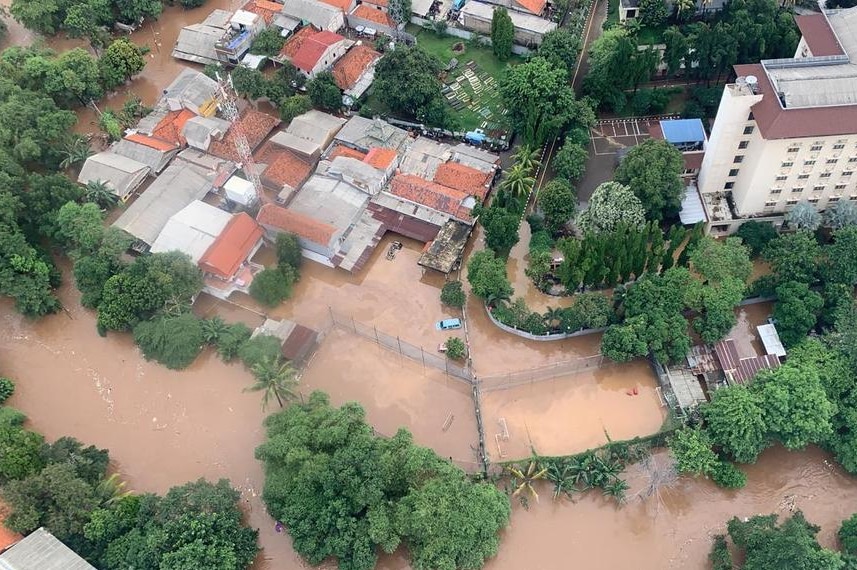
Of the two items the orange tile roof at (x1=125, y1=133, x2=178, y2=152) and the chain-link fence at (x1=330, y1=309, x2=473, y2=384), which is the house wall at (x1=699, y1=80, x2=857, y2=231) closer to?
the chain-link fence at (x1=330, y1=309, x2=473, y2=384)

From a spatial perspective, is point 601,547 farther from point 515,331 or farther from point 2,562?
point 2,562

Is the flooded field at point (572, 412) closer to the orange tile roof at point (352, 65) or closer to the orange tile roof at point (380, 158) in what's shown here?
the orange tile roof at point (380, 158)

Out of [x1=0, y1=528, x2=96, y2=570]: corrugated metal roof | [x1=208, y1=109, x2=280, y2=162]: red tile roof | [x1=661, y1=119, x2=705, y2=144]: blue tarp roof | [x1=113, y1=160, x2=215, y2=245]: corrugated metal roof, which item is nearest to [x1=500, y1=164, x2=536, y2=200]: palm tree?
[x1=661, y1=119, x2=705, y2=144]: blue tarp roof

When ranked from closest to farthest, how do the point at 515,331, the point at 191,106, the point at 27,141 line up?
the point at 515,331 < the point at 27,141 < the point at 191,106

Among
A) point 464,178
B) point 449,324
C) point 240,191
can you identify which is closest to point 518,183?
point 464,178

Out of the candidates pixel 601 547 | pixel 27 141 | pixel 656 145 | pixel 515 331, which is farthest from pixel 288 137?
pixel 601 547

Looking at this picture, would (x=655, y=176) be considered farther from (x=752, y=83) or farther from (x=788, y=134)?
(x=788, y=134)
